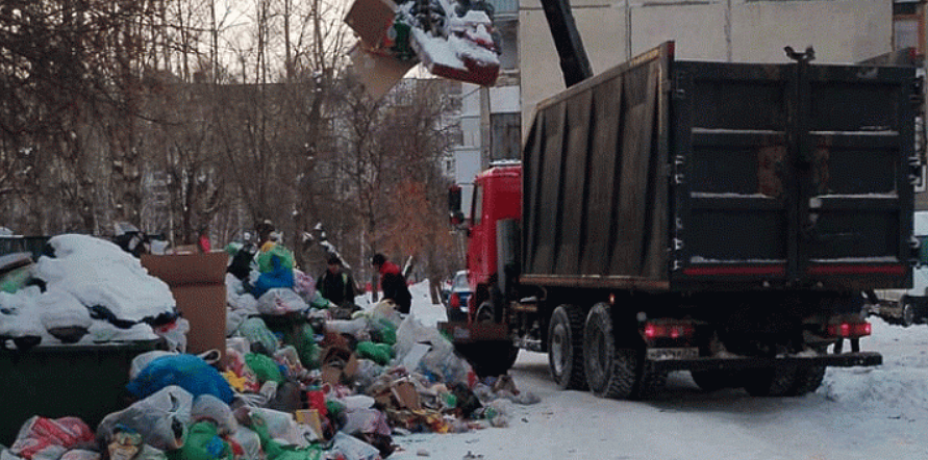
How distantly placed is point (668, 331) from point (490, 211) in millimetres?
5370

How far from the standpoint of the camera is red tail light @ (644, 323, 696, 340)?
10.9 m

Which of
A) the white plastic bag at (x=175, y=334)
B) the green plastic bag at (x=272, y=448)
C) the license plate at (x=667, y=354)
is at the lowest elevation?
the green plastic bag at (x=272, y=448)

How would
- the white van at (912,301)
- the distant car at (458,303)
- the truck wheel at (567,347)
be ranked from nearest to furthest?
the truck wheel at (567,347) → the distant car at (458,303) → the white van at (912,301)

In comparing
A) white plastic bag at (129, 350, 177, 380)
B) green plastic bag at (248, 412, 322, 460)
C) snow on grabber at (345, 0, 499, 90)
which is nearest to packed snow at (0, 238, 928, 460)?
white plastic bag at (129, 350, 177, 380)

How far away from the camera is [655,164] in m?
10.6

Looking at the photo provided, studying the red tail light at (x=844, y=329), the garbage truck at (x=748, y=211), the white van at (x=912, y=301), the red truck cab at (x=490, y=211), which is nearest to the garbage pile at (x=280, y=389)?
the garbage truck at (x=748, y=211)

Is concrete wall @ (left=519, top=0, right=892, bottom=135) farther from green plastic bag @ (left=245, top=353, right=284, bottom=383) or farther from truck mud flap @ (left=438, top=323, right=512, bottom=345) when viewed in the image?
green plastic bag @ (left=245, top=353, right=284, bottom=383)

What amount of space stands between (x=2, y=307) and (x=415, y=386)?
13.4 ft

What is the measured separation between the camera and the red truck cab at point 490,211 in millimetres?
15742

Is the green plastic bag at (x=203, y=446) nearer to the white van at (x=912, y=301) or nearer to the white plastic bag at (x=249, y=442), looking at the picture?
the white plastic bag at (x=249, y=442)

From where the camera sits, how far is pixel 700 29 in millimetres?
38562

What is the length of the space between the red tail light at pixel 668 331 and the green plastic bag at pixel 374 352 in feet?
8.23

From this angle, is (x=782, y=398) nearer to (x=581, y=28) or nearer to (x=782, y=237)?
(x=782, y=237)

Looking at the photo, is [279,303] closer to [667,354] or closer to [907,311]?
[667,354]
